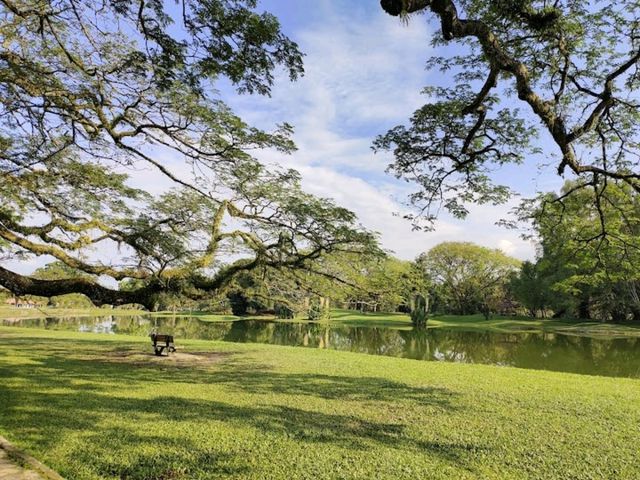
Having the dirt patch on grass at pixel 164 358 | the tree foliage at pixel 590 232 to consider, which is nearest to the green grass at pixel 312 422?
the dirt patch on grass at pixel 164 358

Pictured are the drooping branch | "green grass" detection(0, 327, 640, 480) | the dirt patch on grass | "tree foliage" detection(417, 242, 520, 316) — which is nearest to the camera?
the drooping branch

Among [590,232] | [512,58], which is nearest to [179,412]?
[512,58]

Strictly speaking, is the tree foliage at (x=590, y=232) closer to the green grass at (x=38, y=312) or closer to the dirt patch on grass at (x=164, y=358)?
the dirt patch on grass at (x=164, y=358)

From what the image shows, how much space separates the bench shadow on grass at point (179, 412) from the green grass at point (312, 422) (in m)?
0.02

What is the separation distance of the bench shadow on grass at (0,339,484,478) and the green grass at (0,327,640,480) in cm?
2

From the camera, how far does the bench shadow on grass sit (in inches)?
179

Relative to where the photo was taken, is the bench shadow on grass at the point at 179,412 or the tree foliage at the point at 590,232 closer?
the bench shadow on grass at the point at 179,412

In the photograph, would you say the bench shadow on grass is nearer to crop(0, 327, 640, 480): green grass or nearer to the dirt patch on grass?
crop(0, 327, 640, 480): green grass

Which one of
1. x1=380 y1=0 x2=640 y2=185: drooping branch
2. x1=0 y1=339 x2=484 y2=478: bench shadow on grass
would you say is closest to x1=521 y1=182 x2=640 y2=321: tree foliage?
x1=380 y1=0 x2=640 y2=185: drooping branch

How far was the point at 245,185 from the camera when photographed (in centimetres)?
895

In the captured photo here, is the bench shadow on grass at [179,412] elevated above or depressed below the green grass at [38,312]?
below

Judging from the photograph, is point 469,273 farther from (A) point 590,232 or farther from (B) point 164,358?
(A) point 590,232

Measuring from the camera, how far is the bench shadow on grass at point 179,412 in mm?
4555

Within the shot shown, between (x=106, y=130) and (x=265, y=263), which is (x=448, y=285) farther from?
(x=106, y=130)
